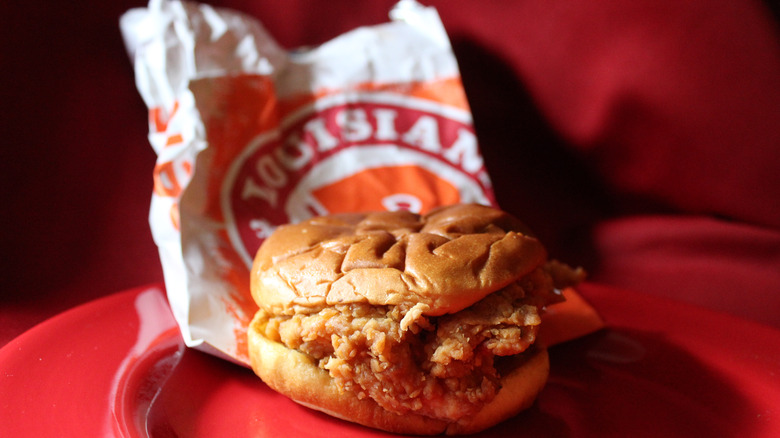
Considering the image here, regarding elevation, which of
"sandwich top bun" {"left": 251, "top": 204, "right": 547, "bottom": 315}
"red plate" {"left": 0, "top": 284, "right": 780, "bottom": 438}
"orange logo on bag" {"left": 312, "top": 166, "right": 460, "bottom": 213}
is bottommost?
"red plate" {"left": 0, "top": 284, "right": 780, "bottom": 438}

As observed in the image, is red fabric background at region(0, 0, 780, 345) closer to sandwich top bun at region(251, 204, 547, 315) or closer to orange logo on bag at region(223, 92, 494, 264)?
orange logo on bag at region(223, 92, 494, 264)

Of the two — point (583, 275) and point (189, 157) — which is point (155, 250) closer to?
point (189, 157)

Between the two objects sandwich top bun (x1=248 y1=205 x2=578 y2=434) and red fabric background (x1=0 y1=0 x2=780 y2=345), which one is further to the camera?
red fabric background (x1=0 y1=0 x2=780 y2=345)

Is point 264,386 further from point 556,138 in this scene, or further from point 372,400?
point 556,138

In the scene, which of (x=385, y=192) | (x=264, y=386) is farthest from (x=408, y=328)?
(x=385, y=192)

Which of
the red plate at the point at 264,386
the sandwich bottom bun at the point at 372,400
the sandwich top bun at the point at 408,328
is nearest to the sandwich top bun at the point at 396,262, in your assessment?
the sandwich top bun at the point at 408,328

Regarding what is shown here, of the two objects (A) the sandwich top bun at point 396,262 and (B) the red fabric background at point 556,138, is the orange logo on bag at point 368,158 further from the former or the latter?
(A) the sandwich top bun at point 396,262

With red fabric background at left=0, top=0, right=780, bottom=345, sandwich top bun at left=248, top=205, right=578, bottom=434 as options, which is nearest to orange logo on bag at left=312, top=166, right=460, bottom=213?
red fabric background at left=0, top=0, right=780, bottom=345

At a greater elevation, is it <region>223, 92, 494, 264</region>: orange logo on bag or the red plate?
<region>223, 92, 494, 264</region>: orange logo on bag
